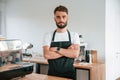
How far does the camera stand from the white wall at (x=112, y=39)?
4277 millimetres

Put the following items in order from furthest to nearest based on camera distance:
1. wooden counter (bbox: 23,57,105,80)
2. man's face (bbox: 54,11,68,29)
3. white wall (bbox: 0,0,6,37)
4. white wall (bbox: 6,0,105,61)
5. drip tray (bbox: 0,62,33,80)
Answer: white wall (bbox: 0,0,6,37), white wall (bbox: 6,0,105,61), wooden counter (bbox: 23,57,105,80), man's face (bbox: 54,11,68,29), drip tray (bbox: 0,62,33,80)

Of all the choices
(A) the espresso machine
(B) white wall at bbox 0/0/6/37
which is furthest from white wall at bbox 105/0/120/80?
(B) white wall at bbox 0/0/6/37

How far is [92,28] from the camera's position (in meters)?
4.32

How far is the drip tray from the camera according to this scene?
2.05m

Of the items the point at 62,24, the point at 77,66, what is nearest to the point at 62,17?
the point at 62,24

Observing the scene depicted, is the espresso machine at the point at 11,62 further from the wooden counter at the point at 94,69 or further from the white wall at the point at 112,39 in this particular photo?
the white wall at the point at 112,39

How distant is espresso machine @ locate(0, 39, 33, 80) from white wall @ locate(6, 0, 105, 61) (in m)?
2.22

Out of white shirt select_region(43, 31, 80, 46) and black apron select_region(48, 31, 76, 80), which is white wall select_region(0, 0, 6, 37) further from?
black apron select_region(48, 31, 76, 80)

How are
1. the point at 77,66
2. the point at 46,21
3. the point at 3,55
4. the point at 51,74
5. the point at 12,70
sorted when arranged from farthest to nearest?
1. the point at 46,21
2. the point at 77,66
3. the point at 51,74
4. the point at 3,55
5. the point at 12,70

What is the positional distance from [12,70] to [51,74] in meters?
0.55

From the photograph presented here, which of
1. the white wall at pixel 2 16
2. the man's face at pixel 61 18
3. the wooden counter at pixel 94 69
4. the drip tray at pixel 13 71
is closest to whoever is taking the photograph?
the drip tray at pixel 13 71

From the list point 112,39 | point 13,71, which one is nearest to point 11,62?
point 13,71

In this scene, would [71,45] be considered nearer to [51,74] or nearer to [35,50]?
[51,74]

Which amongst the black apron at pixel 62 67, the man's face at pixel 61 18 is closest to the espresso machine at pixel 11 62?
the black apron at pixel 62 67
